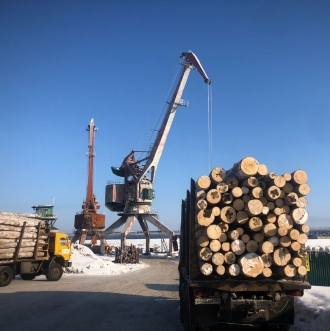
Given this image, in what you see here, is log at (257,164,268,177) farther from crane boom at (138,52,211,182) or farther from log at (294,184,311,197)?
crane boom at (138,52,211,182)

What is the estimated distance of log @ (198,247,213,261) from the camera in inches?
251

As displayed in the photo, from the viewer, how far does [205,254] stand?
6402 millimetres

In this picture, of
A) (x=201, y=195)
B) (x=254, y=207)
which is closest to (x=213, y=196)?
(x=201, y=195)

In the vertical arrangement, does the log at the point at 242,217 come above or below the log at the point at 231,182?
below

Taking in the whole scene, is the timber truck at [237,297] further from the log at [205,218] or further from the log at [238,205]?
the log at [238,205]

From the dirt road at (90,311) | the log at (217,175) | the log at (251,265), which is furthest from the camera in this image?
the dirt road at (90,311)

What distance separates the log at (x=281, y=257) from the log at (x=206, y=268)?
3.99 feet

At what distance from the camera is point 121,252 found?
1312 inches

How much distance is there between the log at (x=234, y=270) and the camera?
247 inches

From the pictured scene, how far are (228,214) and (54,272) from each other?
14.0 meters

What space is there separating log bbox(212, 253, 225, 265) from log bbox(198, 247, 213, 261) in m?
0.08

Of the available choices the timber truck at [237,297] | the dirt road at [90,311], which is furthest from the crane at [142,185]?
the timber truck at [237,297]

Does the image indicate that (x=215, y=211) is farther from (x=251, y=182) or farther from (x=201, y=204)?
(x=251, y=182)

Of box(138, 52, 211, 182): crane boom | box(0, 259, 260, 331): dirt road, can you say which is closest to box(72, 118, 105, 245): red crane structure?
box(138, 52, 211, 182): crane boom
